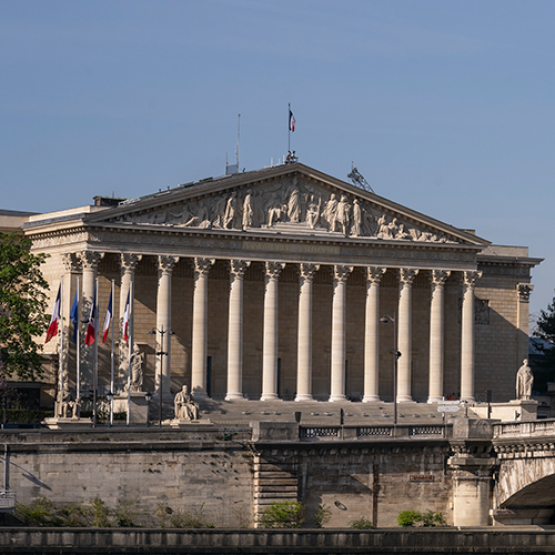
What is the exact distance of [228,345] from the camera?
103125 millimetres

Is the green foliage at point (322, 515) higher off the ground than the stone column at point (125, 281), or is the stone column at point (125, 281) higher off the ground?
the stone column at point (125, 281)

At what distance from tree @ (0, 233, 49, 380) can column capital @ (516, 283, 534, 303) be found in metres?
40.3

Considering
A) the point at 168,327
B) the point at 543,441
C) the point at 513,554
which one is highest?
the point at 168,327

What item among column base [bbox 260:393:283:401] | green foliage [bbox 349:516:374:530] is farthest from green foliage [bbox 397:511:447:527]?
column base [bbox 260:393:283:401]

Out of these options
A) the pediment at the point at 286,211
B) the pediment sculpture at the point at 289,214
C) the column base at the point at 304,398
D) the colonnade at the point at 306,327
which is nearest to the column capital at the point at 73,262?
the colonnade at the point at 306,327

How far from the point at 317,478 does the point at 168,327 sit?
94.9 ft

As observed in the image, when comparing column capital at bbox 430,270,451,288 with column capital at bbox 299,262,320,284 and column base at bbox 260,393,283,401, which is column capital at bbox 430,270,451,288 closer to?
column capital at bbox 299,262,320,284

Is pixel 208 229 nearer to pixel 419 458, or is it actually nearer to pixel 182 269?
pixel 182 269

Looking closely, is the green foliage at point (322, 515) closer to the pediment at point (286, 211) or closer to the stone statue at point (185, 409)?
the stone statue at point (185, 409)

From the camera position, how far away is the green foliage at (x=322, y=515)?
72875 mm

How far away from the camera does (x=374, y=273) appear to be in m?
106

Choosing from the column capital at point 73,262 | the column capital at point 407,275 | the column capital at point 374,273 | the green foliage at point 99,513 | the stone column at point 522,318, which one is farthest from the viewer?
the stone column at point 522,318

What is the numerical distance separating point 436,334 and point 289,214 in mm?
13989

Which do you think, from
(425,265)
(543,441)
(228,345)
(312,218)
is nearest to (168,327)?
(228,345)
